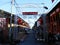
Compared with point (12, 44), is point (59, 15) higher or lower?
higher

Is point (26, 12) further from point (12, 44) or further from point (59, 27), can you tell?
point (12, 44)

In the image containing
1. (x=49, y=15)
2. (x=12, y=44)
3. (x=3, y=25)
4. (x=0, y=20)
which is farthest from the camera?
(x=49, y=15)

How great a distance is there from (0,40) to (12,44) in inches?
363

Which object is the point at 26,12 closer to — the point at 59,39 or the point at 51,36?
the point at 51,36

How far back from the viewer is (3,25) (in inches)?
1610

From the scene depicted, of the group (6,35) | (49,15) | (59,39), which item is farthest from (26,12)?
(49,15)

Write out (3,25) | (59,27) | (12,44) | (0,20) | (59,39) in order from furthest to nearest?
(59,27)
(3,25)
(0,20)
(59,39)
(12,44)

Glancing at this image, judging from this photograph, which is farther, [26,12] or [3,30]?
[26,12]

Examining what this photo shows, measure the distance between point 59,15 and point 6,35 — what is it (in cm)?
1051

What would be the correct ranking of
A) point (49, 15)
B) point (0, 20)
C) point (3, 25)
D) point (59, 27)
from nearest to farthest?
point (0, 20) → point (3, 25) → point (59, 27) → point (49, 15)

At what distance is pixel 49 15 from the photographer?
63.5m

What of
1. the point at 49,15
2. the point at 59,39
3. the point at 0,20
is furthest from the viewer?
the point at 49,15

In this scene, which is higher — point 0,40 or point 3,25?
point 3,25

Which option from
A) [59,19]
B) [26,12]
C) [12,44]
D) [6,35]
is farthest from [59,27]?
[12,44]
